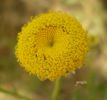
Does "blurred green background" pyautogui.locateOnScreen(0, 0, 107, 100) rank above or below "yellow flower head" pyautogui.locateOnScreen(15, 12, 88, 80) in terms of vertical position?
above

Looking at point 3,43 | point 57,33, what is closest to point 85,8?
point 3,43

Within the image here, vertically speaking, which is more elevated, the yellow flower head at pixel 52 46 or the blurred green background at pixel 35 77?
the blurred green background at pixel 35 77

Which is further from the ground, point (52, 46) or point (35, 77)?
point (35, 77)

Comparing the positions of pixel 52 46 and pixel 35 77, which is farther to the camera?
pixel 35 77

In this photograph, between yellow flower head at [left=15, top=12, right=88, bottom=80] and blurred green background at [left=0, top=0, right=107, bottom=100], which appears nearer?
yellow flower head at [left=15, top=12, right=88, bottom=80]

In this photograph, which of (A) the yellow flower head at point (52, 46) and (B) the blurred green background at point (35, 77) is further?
(B) the blurred green background at point (35, 77)
